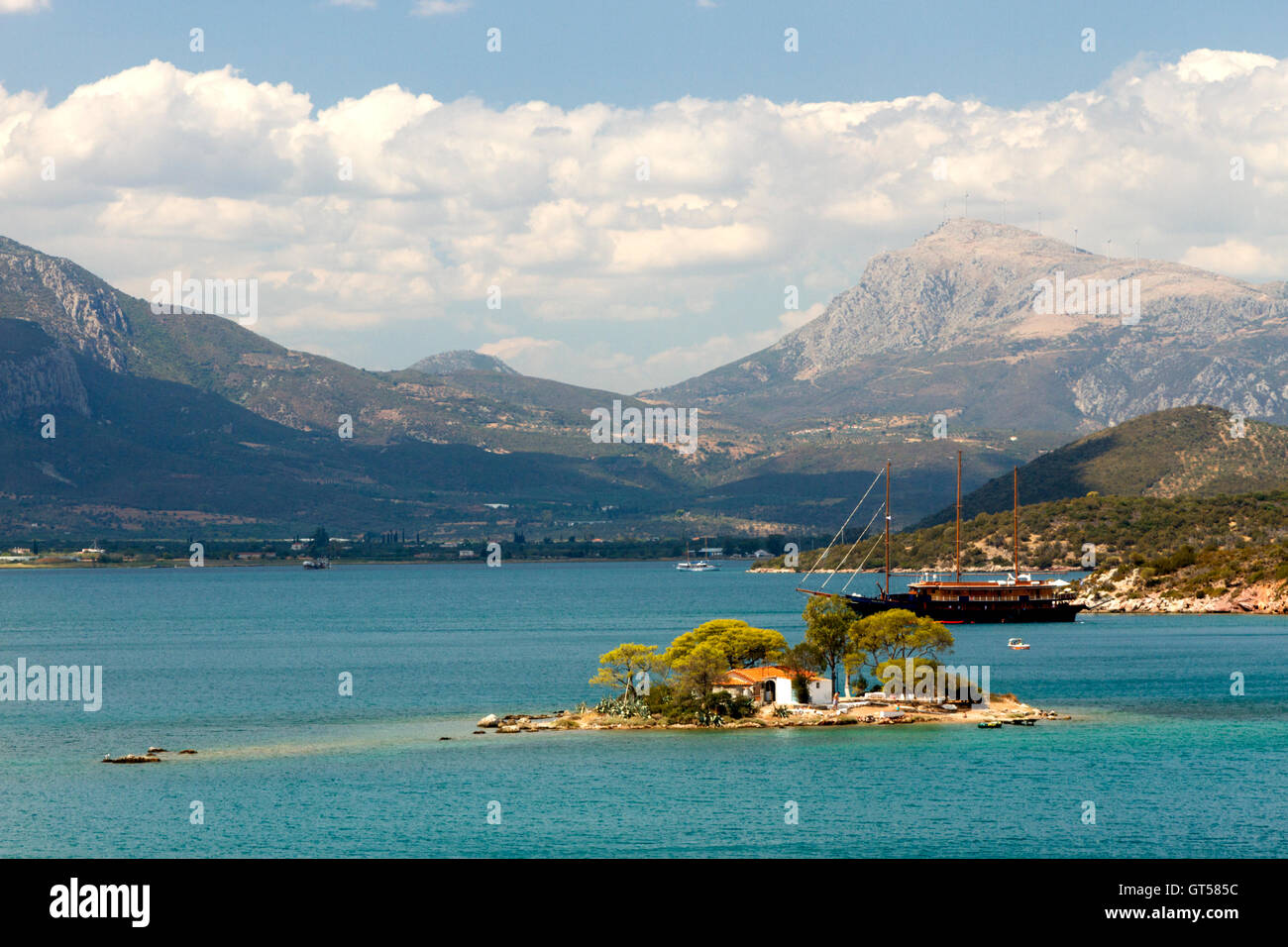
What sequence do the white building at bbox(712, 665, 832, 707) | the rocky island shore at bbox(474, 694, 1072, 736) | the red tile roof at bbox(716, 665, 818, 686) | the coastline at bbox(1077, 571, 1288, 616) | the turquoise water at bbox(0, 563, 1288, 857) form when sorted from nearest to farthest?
the turquoise water at bbox(0, 563, 1288, 857), the rocky island shore at bbox(474, 694, 1072, 736), the white building at bbox(712, 665, 832, 707), the red tile roof at bbox(716, 665, 818, 686), the coastline at bbox(1077, 571, 1288, 616)

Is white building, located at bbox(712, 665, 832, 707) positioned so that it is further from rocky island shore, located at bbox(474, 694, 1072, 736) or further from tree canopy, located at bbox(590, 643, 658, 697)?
tree canopy, located at bbox(590, 643, 658, 697)

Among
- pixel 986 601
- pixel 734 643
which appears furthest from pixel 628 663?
pixel 986 601

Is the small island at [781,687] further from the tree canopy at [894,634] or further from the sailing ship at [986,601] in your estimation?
the sailing ship at [986,601]

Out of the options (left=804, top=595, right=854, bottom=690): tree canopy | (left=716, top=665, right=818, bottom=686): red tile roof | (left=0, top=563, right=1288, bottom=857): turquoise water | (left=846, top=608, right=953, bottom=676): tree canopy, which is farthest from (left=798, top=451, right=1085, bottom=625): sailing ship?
(left=716, top=665, right=818, bottom=686): red tile roof

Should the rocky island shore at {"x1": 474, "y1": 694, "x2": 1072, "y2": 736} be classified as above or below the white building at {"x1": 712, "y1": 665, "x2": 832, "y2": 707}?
below

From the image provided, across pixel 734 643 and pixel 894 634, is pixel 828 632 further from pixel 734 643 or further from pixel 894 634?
pixel 734 643

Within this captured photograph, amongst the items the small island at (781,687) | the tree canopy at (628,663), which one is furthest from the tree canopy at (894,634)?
the tree canopy at (628,663)
